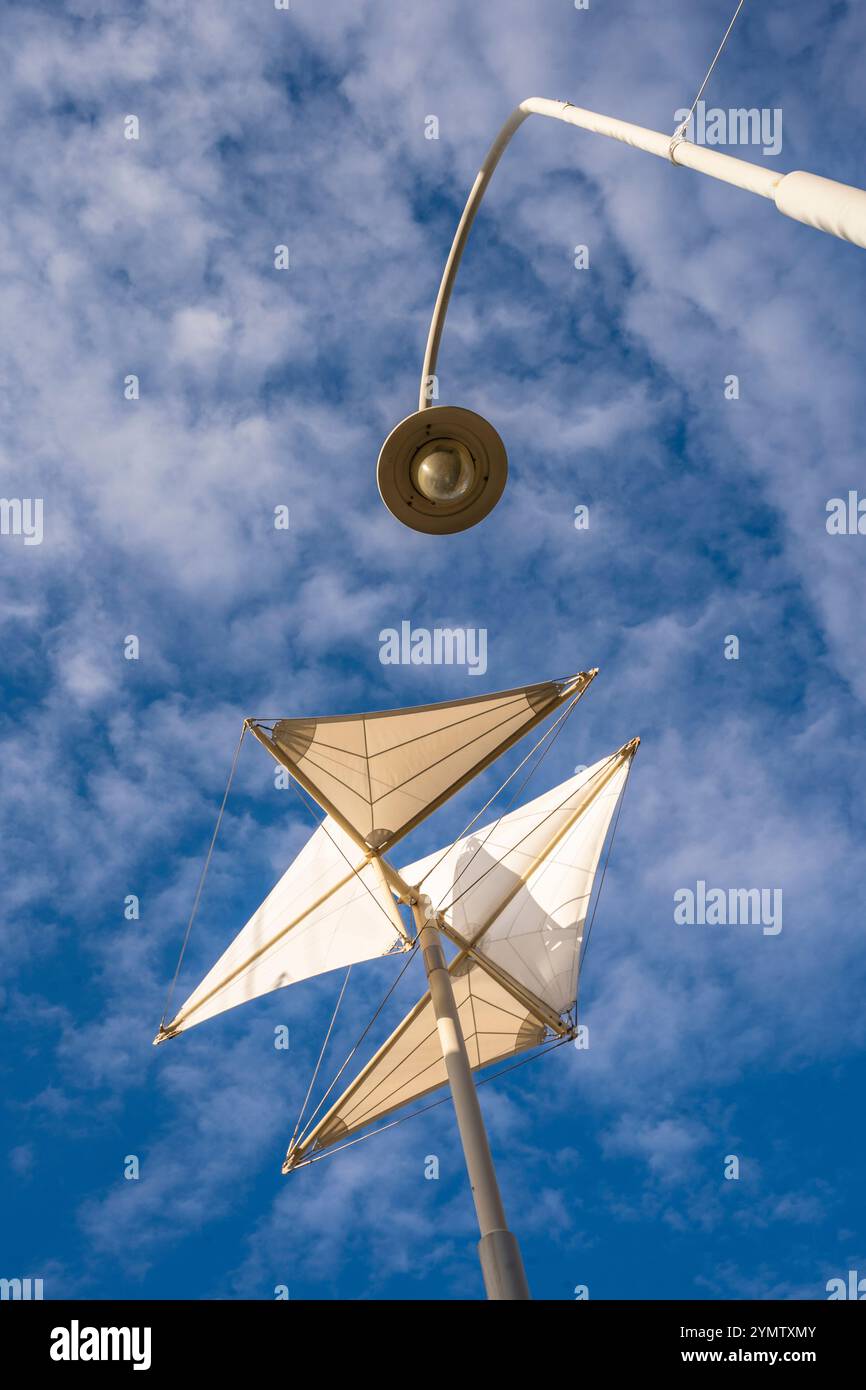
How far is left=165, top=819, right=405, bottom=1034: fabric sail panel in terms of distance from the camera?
734 inches

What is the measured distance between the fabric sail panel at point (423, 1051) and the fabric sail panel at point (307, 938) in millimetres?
1642

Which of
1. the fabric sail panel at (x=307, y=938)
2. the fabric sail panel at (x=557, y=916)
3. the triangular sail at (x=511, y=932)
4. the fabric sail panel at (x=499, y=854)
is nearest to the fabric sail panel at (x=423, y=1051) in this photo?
the triangular sail at (x=511, y=932)

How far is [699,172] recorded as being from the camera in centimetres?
605

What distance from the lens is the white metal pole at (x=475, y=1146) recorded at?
11031mm

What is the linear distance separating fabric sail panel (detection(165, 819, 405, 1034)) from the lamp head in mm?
9250

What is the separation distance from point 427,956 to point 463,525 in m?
7.36

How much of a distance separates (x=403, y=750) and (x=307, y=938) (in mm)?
4135

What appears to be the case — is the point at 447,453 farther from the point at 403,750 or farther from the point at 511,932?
the point at 511,932

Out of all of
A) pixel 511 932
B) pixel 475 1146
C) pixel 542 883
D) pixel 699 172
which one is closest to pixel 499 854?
pixel 542 883

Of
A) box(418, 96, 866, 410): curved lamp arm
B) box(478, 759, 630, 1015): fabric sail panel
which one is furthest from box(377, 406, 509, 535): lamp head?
box(478, 759, 630, 1015): fabric sail panel

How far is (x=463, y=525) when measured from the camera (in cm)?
1035

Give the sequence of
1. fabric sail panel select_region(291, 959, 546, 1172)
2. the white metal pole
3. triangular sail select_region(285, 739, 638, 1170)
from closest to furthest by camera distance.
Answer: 1. the white metal pole
2. fabric sail panel select_region(291, 959, 546, 1172)
3. triangular sail select_region(285, 739, 638, 1170)

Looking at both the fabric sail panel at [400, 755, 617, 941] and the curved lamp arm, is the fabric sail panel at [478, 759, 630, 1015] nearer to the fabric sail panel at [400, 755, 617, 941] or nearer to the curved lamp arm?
the fabric sail panel at [400, 755, 617, 941]

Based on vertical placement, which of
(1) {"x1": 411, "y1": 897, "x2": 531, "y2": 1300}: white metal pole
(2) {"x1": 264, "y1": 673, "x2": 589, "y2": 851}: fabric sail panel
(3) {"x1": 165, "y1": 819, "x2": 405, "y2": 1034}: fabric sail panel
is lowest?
(1) {"x1": 411, "y1": 897, "x2": 531, "y2": 1300}: white metal pole
